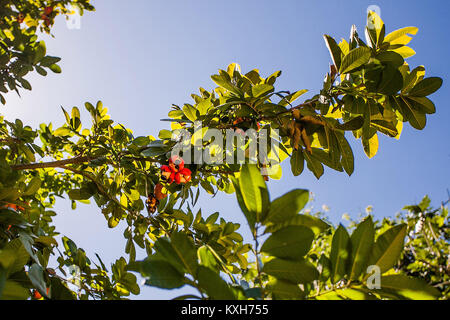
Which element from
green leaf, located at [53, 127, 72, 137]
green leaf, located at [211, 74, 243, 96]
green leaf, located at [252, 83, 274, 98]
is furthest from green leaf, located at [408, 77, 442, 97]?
green leaf, located at [53, 127, 72, 137]

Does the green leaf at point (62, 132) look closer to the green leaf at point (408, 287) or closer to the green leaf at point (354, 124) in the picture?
the green leaf at point (354, 124)

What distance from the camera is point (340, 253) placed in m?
0.54

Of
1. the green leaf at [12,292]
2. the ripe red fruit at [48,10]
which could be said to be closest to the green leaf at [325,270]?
the green leaf at [12,292]

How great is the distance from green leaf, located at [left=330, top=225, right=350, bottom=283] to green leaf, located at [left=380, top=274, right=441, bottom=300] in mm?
63

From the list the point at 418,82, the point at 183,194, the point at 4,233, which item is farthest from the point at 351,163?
the point at 4,233

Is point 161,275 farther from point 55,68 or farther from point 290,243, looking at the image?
point 55,68

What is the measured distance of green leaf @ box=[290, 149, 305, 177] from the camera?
4.42 ft

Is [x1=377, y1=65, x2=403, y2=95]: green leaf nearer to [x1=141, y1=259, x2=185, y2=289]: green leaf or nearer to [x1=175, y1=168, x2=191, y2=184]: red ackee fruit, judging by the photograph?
[x1=175, y1=168, x2=191, y2=184]: red ackee fruit

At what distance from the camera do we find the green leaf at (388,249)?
1.65ft

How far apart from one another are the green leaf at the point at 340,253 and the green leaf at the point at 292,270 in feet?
0.18

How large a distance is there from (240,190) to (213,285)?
0.16 metres
